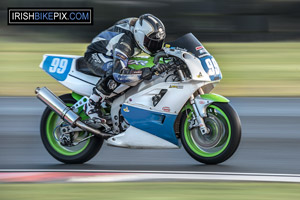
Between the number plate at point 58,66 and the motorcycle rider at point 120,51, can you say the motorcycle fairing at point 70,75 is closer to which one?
the number plate at point 58,66

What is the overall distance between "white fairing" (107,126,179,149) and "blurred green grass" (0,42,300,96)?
6961mm

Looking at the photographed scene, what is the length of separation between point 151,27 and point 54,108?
139cm

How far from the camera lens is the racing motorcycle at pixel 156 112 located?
7.20m

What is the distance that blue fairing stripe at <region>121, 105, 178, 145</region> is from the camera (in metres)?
7.36

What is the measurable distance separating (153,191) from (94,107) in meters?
1.81

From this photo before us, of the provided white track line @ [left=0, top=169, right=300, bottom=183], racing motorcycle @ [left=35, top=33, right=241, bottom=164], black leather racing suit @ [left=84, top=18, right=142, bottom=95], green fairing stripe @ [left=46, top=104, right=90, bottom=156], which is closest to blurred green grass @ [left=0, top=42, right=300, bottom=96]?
green fairing stripe @ [left=46, top=104, right=90, bottom=156]

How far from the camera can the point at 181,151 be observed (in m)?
8.41

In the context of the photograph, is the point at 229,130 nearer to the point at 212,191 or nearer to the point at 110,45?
the point at 212,191

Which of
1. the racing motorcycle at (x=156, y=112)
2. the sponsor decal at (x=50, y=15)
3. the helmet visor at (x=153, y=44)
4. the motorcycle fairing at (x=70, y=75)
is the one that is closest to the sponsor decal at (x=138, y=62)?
the racing motorcycle at (x=156, y=112)

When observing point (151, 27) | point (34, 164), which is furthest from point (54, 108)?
point (151, 27)

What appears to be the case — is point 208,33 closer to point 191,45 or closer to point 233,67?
point 233,67

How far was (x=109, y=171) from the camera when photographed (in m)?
7.20

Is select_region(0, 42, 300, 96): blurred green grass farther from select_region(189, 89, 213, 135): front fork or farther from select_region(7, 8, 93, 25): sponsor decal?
select_region(189, 89, 213, 135): front fork

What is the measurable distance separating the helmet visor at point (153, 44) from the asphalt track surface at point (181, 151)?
4.07 feet
